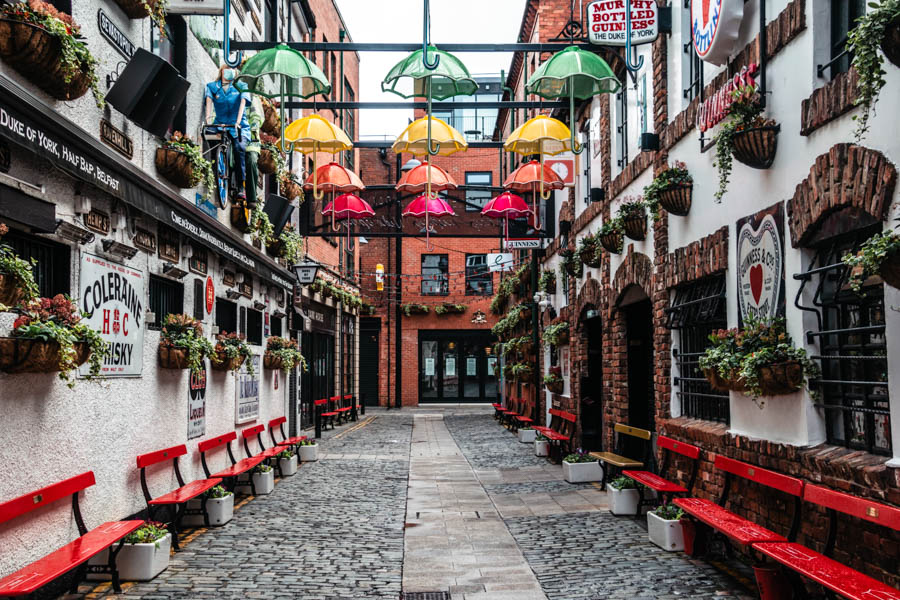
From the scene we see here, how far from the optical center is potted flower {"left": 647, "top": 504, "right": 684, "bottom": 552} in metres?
7.27

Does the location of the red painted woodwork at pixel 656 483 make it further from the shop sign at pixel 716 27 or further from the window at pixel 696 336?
the shop sign at pixel 716 27

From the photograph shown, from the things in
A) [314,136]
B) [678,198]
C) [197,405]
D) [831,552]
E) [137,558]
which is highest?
[314,136]

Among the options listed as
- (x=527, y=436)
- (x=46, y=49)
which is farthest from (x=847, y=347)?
(x=527, y=436)

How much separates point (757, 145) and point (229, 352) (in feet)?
22.9

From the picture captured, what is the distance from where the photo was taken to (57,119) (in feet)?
18.8

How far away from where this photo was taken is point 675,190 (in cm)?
821

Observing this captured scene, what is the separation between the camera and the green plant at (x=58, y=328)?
5.27 metres

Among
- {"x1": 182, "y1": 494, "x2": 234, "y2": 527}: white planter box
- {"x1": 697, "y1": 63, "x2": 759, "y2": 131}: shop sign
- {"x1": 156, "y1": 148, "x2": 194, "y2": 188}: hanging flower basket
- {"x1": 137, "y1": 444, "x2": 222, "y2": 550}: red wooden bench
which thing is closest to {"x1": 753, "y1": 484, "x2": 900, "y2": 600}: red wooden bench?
{"x1": 697, "y1": 63, "x2": 759, "y2": 131}: shop sign

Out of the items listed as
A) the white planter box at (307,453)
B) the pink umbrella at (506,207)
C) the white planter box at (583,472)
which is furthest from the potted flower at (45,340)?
the pink umbrella at (506,207)

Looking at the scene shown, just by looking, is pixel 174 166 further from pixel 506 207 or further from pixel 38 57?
pixel 506 207

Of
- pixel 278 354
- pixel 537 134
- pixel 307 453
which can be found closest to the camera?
pixel 537 134

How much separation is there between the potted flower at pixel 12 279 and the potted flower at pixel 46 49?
1.36 metres

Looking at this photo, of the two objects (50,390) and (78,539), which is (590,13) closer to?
(50,390)

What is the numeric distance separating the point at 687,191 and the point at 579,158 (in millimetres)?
6636
